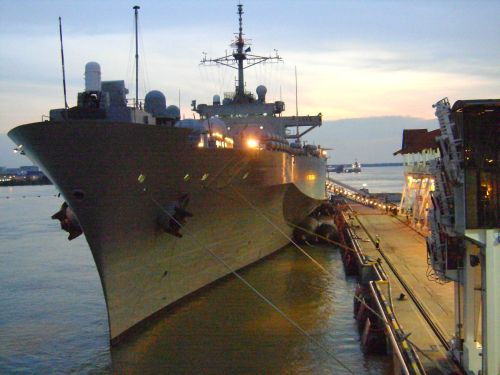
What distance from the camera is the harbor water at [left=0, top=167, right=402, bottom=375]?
34.9 ft

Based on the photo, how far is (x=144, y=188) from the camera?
11008mm

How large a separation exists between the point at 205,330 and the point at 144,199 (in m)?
3.33

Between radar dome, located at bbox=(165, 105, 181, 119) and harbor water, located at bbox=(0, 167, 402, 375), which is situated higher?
radar dome, located at bbox=(165, 105, 181, 119)

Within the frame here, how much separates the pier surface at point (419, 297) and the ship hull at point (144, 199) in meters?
3.70

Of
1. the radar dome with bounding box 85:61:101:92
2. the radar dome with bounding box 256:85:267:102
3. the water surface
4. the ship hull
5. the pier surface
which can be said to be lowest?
the water surface

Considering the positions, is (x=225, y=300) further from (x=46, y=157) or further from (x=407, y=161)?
(x=407, y=161)

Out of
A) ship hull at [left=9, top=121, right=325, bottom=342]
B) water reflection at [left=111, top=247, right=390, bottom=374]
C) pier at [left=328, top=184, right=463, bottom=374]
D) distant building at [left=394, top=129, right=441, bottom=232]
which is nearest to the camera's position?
pier at [left=328, top=184, right=463, bottom=374]

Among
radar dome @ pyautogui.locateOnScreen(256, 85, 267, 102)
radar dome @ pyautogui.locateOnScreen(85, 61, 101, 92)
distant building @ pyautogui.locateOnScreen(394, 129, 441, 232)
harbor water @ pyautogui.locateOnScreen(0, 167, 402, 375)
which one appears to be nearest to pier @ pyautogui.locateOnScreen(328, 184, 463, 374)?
harbor water @ pyautogui.locateOnScreen(0, 167, 402, 375)

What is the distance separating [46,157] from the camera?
9.74m

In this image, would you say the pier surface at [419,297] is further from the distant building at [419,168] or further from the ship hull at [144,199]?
the ship hull at [144,199]

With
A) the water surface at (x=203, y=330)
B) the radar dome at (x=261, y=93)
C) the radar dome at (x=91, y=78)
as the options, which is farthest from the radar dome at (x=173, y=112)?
the radar dome at (x=261, y=93)

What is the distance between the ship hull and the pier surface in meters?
3.70

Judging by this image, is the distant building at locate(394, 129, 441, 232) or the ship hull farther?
the distant building at locate(394, 129, 441, 232)

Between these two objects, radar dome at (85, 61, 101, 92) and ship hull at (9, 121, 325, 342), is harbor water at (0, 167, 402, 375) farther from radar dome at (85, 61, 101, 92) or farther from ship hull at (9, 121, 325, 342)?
radar dome at (85, 61, 101, 92)
